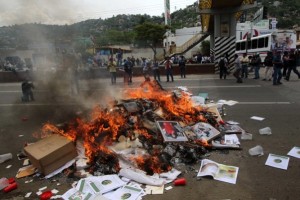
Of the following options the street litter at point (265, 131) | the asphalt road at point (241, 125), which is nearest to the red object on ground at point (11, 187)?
the asphalt road at point (241, 125)

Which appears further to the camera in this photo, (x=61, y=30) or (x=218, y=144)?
(x=61, y=30)

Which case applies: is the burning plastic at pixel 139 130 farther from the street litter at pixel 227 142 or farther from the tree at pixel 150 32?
the tree at pixel 150 32

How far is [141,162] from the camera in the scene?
15.7 ft

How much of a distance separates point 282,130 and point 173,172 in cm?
339

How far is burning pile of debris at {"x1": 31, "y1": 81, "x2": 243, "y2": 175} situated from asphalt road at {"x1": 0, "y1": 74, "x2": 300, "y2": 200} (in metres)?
0.49

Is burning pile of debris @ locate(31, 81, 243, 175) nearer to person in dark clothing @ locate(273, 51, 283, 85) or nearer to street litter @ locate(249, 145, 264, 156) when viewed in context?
street litter @ locate(249, 145, 264, 156)

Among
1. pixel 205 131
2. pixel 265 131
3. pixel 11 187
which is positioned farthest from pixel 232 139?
pixel 11 187

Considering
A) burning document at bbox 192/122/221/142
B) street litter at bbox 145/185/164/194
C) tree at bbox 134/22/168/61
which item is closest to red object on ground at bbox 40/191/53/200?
street litter at bbox 145/185/164/194

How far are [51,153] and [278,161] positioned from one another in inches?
157

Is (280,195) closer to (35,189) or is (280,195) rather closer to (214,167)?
(214,167)

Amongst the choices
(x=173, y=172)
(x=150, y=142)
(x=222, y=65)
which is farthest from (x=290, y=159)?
(x=222, y=65)

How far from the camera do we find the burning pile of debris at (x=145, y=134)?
16.1 ft

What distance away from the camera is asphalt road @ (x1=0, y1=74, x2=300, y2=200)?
13.3 ft

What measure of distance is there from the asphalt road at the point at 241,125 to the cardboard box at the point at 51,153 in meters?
0.26
